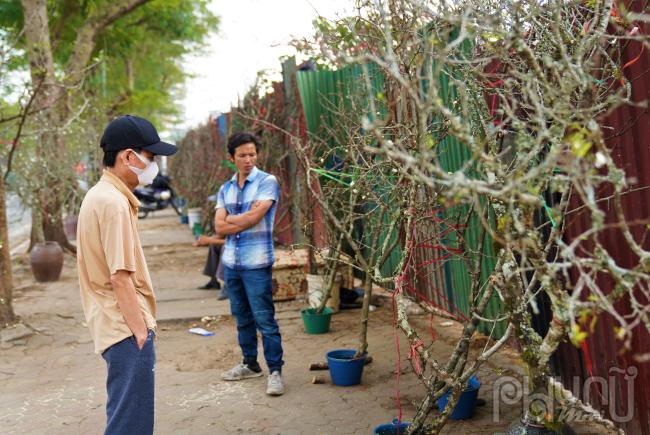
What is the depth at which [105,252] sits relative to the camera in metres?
2.92

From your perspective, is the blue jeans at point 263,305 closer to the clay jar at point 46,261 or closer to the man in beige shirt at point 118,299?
the man in beige shirt at point 118,299

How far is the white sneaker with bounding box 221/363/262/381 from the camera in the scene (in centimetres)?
537

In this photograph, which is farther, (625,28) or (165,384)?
(165,384)

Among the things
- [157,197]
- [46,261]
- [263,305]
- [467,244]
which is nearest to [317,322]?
[263,305]

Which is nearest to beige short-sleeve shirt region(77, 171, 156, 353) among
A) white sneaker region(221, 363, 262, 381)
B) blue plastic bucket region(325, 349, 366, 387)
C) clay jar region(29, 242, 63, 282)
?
blue plastic bucket region(325, 349, 366, 387)

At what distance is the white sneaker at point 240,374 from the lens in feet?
17.6

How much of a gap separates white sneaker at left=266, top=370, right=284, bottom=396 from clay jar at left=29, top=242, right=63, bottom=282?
7.06 metres

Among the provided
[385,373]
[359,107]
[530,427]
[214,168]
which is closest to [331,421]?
[385,373]

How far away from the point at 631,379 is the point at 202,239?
11.8 ft

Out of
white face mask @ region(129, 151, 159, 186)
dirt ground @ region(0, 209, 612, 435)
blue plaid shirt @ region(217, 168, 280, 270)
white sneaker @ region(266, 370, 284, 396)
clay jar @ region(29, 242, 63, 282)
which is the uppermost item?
white face mask @ region(129, 151, 159, 186)

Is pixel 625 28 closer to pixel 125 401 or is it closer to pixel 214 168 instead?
pixel 125 401

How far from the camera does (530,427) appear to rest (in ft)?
10.7

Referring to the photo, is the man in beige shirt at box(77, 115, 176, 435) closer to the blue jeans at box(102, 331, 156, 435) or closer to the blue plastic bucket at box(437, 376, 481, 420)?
the blue jeans at box(102, 331, 156, 435)

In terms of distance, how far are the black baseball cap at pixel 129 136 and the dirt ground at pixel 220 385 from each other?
81.9 inches
